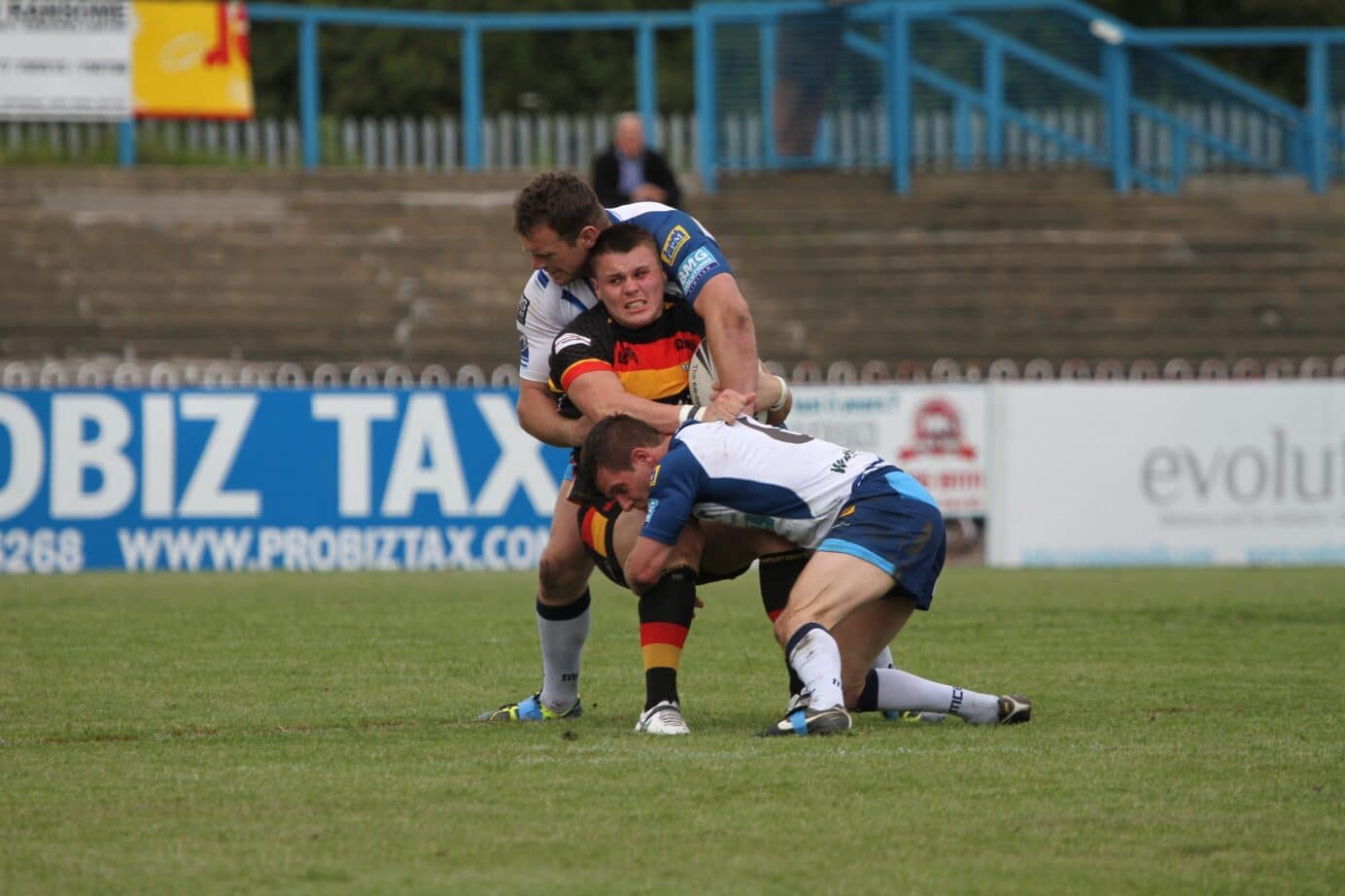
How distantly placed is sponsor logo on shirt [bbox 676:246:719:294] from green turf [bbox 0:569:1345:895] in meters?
1.59

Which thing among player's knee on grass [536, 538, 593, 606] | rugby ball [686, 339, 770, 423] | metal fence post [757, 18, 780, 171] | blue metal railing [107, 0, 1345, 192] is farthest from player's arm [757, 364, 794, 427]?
metal fence post [757, 18, 780, 171]

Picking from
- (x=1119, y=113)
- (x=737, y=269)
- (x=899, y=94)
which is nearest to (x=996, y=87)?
(x=1119, y=113)

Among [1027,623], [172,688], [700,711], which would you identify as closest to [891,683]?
[700,711]

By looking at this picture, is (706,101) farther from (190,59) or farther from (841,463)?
(841,463)

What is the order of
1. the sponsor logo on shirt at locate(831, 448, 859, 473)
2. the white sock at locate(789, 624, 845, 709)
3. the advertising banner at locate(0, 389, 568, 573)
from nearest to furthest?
the white sock at locate(789, 624, 845, 709)
the sponsor logo on shirt at locate(831, 448, 859, 473)
the advertising banner at locate(0, 389, 568, 573)

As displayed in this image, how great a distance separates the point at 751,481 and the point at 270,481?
10465 millimetres

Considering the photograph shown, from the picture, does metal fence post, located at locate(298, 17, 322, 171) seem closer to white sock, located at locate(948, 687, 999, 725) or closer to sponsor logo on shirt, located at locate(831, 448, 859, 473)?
sponsor logo on shirt, located at locate(831, 448, 859, 473)

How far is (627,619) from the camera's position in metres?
12.0

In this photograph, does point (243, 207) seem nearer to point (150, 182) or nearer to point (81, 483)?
point (150, 182)

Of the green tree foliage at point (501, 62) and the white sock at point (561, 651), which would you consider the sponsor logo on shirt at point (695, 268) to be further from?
the green tree foliage at point (501, 62)

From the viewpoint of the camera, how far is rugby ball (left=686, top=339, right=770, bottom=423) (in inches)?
289

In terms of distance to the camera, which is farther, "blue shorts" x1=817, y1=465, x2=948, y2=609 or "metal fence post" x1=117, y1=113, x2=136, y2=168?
"metal fence post" x1=117, y1=113, x2=136, y2=168

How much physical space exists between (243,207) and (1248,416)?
12.5m

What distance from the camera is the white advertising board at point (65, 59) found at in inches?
955
